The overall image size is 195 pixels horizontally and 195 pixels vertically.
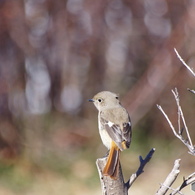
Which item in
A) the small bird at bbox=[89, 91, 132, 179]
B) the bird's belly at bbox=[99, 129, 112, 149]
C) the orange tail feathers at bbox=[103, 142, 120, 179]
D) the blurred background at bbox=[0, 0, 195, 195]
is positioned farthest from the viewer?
the blurred background at bbox=[0, 0, 195, 195]

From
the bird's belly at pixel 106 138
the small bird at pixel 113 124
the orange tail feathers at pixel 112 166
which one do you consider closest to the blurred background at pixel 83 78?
the small bird at pixel 113 124

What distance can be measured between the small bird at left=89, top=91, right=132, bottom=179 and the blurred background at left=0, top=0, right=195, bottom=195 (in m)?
3.21

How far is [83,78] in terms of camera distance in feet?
29.6

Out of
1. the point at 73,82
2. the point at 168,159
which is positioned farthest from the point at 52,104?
the point at 168,159

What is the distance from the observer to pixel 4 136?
886cm

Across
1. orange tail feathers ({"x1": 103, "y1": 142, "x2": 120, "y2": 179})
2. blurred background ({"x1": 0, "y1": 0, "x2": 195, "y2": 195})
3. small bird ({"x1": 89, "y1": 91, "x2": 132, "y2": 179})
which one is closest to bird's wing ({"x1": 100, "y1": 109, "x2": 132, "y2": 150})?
small bird ({"x1": 89, "y1": 91, "x2": 132, "y2": 179})

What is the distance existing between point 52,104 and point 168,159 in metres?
1.72

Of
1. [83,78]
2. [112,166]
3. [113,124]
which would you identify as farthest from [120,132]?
[83,78]

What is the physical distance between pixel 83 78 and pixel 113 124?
4.33 m

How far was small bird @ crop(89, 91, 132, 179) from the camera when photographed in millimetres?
4547

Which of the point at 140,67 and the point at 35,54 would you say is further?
the point at 140,67

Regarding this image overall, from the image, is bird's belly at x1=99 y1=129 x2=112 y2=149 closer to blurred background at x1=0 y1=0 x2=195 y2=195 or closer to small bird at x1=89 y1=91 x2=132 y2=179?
small bird at x1=89 y1=91 x2=132 y2=179

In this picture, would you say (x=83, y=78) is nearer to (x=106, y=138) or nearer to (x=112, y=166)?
(x=106, y=138)

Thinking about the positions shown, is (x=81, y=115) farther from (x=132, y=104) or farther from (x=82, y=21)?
(x=82, y=21)
